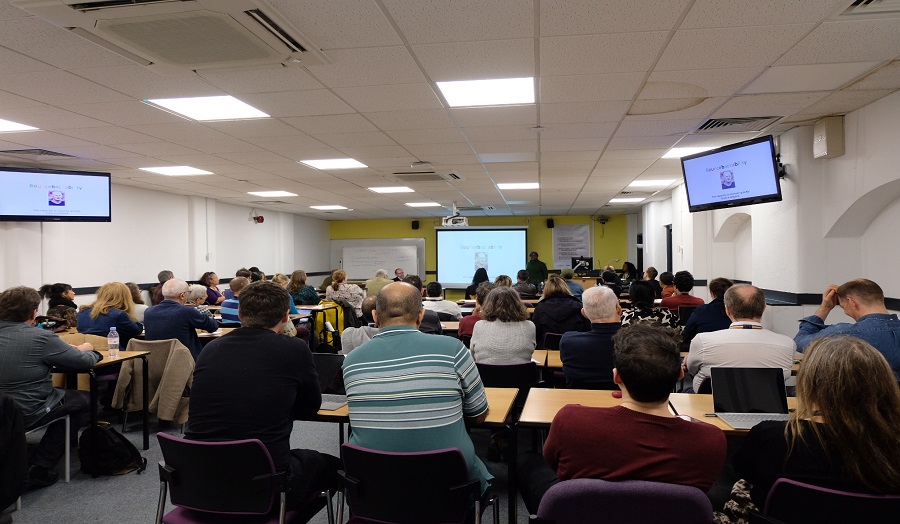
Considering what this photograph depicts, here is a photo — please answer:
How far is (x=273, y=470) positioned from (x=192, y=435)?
0.40 m

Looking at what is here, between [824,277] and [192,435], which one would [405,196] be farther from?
[192,435]

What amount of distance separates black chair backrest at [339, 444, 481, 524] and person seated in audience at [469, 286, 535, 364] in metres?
1.93

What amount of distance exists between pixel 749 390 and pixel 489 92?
8.79 feet

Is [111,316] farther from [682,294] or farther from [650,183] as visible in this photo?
[650,183]

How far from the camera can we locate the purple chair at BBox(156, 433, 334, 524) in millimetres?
1953

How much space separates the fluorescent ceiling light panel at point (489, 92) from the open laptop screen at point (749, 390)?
2306 millimetres

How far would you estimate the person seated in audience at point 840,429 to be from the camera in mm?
1490

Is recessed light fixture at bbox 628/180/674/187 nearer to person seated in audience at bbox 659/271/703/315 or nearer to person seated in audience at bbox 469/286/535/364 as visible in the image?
person seated in audience at bbox 659/271/703/315

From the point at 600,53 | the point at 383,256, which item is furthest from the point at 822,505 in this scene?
the point at 383,256

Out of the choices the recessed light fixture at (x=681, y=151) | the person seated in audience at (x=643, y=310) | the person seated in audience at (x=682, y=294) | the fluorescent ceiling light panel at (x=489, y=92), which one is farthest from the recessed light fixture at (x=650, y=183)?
the fluorescent ceiling light panel at (x=489, y=92)

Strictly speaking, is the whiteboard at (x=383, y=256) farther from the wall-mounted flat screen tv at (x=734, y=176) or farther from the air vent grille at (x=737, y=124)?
the air vent grille at (x=737, y=124)

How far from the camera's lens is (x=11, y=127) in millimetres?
5078

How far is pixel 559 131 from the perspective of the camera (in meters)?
5.32

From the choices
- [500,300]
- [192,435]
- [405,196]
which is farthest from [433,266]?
[192,435]
